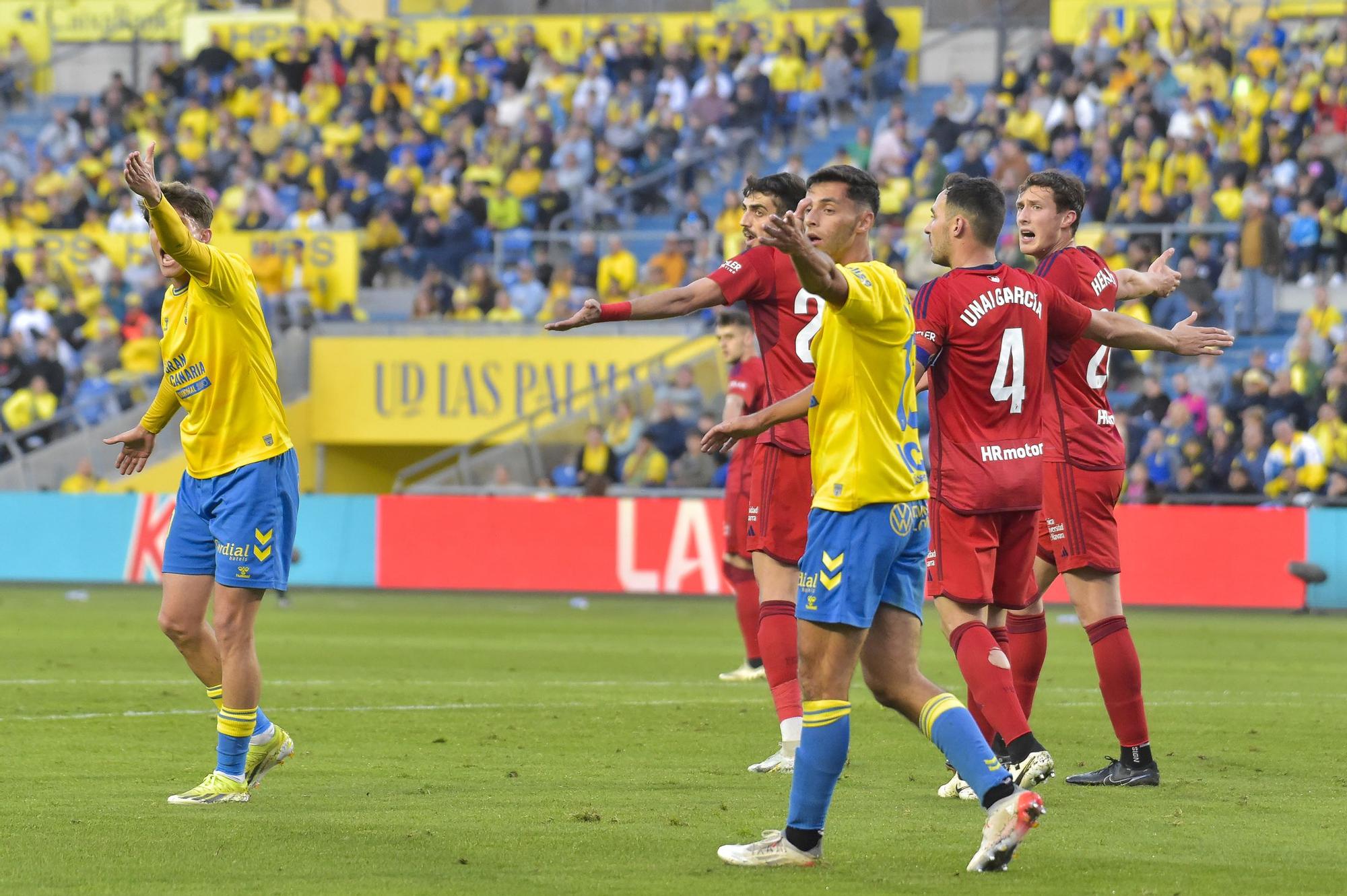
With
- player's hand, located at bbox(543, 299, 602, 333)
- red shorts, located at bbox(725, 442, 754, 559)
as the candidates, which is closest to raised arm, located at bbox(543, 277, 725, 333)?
player's hand, located at bbox(543, 299, 602, 333)

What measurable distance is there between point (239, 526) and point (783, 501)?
253 cm

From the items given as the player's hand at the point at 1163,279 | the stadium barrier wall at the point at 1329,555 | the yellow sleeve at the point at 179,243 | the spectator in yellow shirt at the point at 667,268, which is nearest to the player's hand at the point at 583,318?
the yellow sleeve at the point at 179,243

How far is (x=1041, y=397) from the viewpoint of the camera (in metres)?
8.14

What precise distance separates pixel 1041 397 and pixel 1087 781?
1.80 meters

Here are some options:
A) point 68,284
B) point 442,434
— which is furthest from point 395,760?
point 68,284

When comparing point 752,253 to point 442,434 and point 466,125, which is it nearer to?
point 442,434

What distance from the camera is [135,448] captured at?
9.02 meters

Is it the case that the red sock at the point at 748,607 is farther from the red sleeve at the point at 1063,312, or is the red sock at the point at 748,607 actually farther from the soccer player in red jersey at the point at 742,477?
the red sleeve at the point at 1063,312

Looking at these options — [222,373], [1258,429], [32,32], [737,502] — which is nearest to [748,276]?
[222,373]

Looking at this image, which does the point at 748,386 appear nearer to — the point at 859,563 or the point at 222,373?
the point at 222,373

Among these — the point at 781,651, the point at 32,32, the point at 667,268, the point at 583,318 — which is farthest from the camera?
the point at 32,32

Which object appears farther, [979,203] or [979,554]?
[979,554]

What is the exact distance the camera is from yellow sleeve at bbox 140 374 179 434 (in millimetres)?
8555

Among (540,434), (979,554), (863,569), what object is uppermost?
(863,569)
